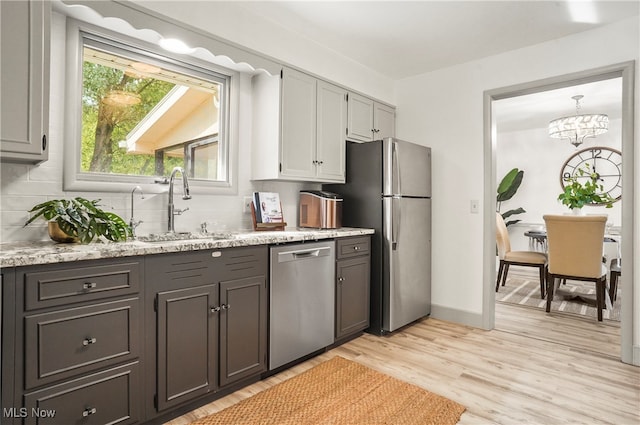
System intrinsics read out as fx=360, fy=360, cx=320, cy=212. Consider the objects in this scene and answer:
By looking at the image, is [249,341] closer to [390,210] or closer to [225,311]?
[225,311]

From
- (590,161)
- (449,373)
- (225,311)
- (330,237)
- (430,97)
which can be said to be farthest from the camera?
(590,161)

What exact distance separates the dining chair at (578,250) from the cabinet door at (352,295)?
2.25 meters

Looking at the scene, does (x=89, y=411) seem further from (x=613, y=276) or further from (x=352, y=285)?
(x=613, y=276)

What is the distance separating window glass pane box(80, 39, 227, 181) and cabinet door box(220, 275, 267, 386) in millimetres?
1017

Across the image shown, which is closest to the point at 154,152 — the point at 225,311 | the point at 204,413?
the point at 225,311

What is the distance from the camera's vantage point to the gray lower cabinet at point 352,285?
2.91 metres

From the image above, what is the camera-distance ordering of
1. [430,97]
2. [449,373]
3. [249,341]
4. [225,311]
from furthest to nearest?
[430,97]
[449,373]
[249,341]
[225,311]

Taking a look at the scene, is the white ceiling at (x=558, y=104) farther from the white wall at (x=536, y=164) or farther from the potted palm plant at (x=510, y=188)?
the potted palm plant at (x=510, y=188)

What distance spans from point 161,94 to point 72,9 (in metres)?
0.70

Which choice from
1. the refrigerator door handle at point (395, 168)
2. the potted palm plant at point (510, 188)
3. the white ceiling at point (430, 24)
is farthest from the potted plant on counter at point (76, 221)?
the potted palm plant at point (510, 188)

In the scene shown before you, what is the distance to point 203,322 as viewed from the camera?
6.55 ft

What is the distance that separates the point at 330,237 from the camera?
279cm

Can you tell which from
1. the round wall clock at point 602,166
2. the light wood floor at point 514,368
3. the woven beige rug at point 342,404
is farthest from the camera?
the round wall clock at point 602,166

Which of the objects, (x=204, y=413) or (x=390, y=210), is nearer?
(x=204, y=413)
